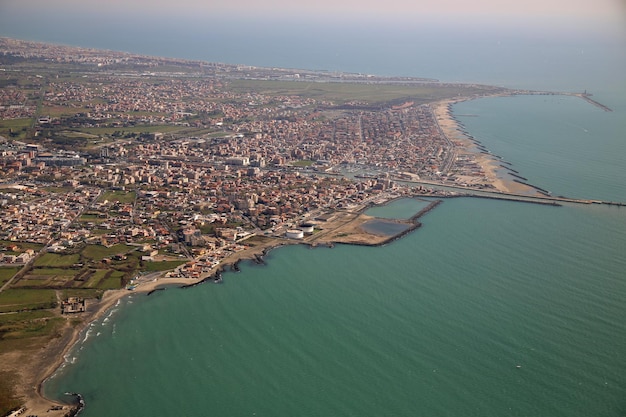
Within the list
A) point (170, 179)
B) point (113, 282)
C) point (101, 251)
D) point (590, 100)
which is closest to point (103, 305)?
point (113, 282)

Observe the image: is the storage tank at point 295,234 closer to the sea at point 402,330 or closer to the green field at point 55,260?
the sea at point 402,330

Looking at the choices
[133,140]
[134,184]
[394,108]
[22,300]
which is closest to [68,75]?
[133,140]

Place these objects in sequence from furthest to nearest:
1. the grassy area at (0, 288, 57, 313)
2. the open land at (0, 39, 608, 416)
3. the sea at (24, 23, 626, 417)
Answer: the open land at (0, 39, 608, 416), the grassy area at (0, 288, 57, 313), the sea at (24, 23, 626, 417)

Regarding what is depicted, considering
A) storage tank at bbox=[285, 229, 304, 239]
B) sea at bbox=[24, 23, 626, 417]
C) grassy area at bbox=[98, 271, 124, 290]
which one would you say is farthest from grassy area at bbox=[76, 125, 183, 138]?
grassy area at bbox=[98, 271, 124, 290]

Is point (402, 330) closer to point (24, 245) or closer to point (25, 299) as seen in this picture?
point (25, 299)

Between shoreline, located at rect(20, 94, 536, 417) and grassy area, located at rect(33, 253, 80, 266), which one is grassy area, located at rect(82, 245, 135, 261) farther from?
shoreline, located at rect(20, 94, 536, 417)

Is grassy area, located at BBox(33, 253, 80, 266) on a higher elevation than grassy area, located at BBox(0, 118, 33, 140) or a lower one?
lower
